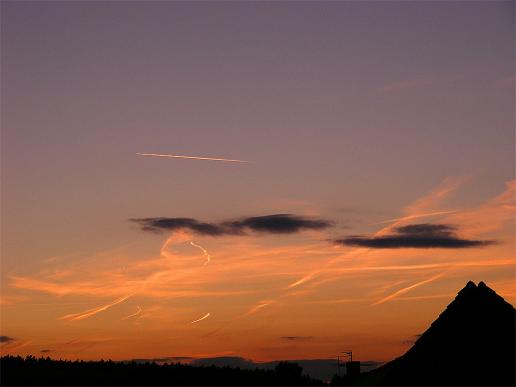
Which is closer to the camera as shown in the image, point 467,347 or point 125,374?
point 467,347

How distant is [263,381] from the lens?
47344 millimetres

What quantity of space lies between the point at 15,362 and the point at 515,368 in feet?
89.4

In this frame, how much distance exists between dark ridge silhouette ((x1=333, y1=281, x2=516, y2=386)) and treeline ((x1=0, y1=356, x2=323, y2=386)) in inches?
328

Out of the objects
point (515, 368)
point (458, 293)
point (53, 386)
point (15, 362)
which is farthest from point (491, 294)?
point (15, 362)

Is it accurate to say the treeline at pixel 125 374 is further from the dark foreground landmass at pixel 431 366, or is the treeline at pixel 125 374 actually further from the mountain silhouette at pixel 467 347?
the mountain silhouette at pixel 467 347

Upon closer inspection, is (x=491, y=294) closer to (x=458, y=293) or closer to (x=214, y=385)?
(x=458, y=293)

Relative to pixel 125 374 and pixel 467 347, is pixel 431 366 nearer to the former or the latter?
pixel 467 347

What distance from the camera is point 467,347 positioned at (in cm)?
3975

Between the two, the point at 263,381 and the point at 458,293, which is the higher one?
the point at 458,293

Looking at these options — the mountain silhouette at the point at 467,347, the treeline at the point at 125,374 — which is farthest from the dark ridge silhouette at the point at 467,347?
the treeline at the point at 125,374

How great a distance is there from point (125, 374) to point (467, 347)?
18.2 m

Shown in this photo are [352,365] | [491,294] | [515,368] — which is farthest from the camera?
[352,365]

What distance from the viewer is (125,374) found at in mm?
46250

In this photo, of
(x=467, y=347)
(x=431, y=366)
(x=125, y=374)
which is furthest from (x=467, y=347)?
(x=125, y=374)
